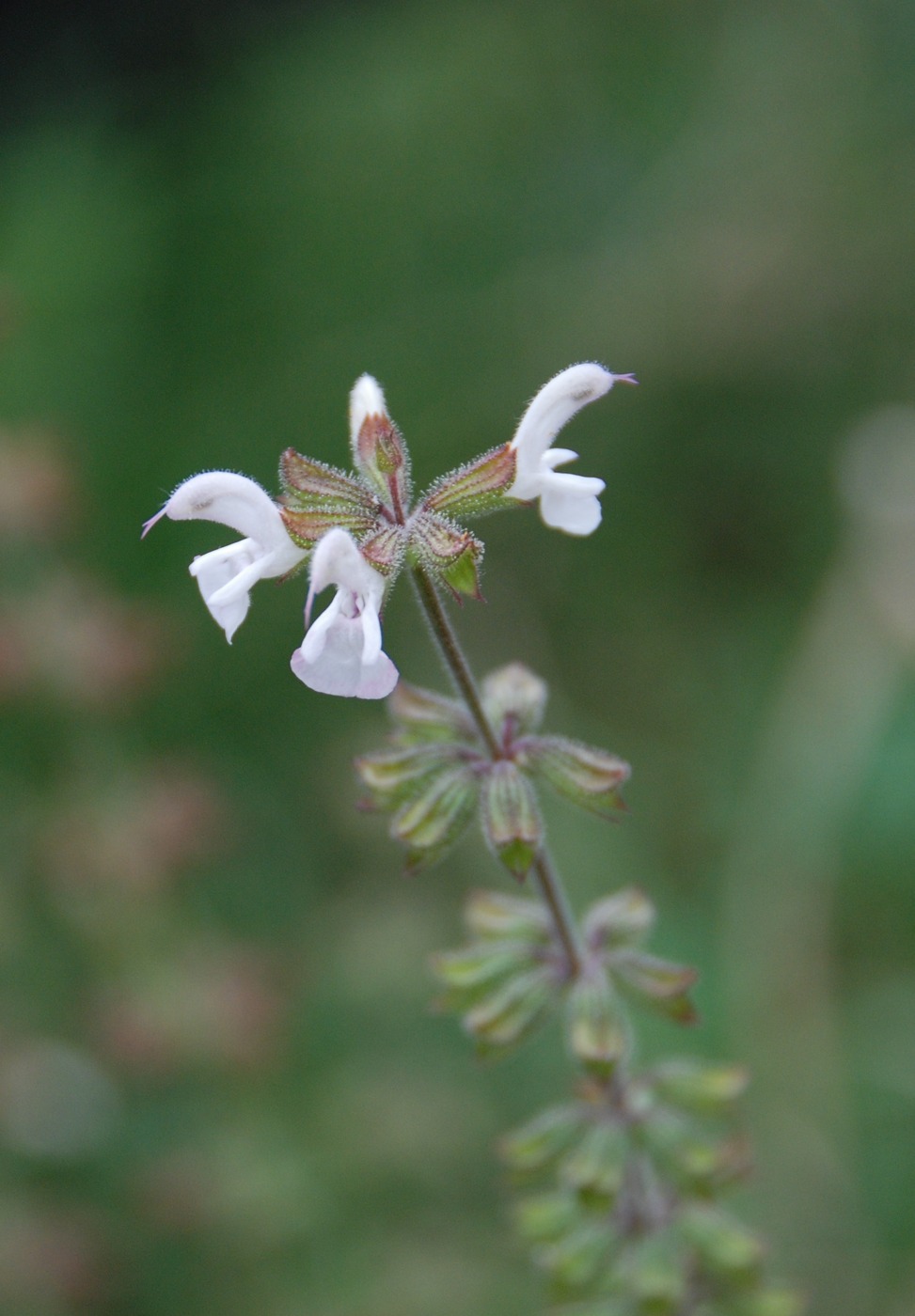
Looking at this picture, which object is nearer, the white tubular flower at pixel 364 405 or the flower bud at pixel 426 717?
the white tubular flower at pixel 364 405

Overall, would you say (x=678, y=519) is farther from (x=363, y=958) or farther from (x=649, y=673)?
(x=363, y=958)

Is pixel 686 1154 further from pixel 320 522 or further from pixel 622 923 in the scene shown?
pixel 320 522

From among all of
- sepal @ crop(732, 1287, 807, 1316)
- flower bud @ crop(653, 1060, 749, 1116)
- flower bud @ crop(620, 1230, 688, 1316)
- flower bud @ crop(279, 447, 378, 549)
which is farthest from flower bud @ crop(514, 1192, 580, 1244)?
flower bud @ crop(279, 447, 378, 549)

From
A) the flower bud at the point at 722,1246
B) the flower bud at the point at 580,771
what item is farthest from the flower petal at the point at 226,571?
the flower bud at the point at 722,1246

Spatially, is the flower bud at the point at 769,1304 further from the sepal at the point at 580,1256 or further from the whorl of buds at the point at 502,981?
the whorl of buds at the point at 502,981

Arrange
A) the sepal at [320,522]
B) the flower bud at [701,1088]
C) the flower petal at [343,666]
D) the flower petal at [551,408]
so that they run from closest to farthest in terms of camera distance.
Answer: the flower petal at [343,666] → the sepal at [320,522] → the flower petal at [551,408] → the flower bud at [701,1088]

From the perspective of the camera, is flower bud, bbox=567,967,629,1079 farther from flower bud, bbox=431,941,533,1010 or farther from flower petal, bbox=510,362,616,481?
flower petal, bbox=510,362,616,481
